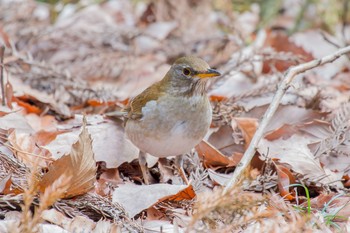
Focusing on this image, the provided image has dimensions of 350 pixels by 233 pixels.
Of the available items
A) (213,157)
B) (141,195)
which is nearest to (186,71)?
(213,157)

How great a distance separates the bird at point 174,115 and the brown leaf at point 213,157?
23cm

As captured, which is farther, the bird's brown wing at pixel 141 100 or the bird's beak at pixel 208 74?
the bird's brown wing at pixel 141 100

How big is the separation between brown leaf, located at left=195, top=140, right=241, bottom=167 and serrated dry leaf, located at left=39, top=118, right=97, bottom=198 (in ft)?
4.49

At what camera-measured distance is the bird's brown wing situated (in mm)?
4855

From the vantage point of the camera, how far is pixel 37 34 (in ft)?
24.7

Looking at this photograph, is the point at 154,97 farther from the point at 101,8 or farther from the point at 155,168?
the point at 101,8

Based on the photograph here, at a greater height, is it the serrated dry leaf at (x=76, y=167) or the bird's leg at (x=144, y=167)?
the serrated dry leaf at (x=76, y=167)

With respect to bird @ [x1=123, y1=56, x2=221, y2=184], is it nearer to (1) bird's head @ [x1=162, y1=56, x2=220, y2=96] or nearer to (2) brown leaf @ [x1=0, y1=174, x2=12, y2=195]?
(1) bird's head @ [x1=162, y1=56, x2=220, y2=96]

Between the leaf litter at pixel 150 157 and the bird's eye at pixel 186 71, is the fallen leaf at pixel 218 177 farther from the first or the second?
the bird's eye at pixel 186 71

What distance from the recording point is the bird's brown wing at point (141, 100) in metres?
4.86

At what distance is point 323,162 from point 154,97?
1.53 m

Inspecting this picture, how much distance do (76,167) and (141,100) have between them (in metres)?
1.30

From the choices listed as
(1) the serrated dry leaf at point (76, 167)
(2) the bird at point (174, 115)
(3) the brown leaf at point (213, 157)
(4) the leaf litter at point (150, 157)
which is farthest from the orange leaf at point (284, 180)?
(1) the serrated dry leaf at point (76, 167)

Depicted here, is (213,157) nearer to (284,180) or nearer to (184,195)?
(284,180)
